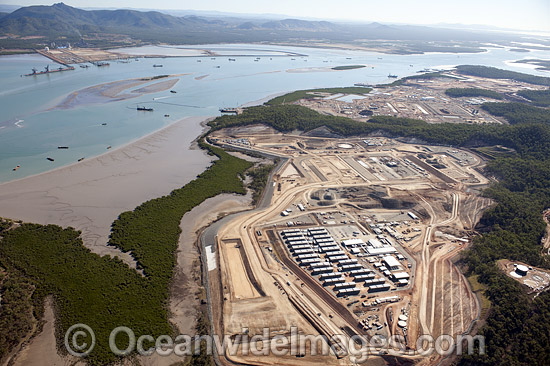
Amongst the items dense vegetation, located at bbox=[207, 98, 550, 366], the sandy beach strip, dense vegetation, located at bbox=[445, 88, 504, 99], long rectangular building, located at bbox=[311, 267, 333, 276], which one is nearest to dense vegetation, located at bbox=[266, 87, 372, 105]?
dense vegetation, located at bbox=[207, 98, 550, 366]

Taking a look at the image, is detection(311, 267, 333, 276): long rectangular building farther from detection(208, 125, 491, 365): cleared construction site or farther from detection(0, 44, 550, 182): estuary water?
detection(0, 44, 550, 182): estuary water

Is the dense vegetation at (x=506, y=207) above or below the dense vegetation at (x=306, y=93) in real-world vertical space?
below

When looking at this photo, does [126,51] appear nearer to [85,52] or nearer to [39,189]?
[85,52]

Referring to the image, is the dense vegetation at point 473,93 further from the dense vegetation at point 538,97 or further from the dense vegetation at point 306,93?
the dense vegetation at point 306,93

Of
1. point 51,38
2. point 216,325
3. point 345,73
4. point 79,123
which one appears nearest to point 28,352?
point 216,325

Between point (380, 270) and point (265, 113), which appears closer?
point (380, 270)

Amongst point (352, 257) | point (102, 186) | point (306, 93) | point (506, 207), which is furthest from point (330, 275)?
point (306, 93)

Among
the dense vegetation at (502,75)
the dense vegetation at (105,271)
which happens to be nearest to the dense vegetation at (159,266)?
the dense vegetation at (105,271)

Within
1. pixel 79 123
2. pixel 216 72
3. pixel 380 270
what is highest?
pixel 216 72

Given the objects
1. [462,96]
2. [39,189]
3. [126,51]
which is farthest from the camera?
[126,51]
